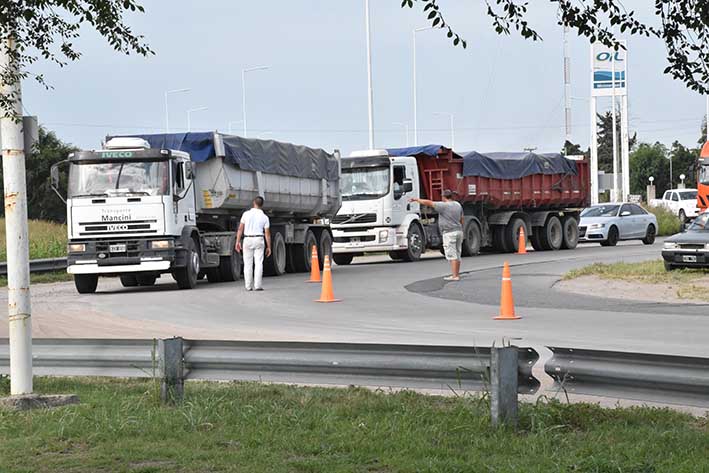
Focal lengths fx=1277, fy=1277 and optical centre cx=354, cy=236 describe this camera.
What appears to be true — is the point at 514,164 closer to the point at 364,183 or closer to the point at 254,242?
the point at 364,183

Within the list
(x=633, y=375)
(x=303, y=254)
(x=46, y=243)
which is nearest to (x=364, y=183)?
(x=303, y=254)

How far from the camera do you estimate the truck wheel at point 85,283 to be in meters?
26.2

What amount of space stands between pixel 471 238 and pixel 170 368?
3021cm

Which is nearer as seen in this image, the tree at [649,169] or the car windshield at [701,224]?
the car windshield at [701,224]

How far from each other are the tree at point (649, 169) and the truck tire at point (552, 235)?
99427 mm

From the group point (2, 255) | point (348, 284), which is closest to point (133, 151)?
point (348, 284)

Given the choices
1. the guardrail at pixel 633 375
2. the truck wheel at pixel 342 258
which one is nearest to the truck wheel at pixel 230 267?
the truck wheel at pixel 342 258

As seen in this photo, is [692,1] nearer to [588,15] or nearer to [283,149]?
[588,15]

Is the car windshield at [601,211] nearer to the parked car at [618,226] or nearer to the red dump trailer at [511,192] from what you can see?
the parked car at [618,226]

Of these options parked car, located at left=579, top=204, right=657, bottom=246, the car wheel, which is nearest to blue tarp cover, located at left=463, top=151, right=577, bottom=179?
parked car, located at left=579, top=204, right=657, bottom=246

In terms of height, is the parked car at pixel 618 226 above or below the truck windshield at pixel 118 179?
below

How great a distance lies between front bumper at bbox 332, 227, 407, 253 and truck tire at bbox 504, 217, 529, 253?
674 centimetres

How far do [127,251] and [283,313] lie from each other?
6463 millimetres

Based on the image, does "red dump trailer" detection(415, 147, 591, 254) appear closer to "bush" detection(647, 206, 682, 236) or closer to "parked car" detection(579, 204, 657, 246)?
"parked car" detection(579, 204, 657, 246)
